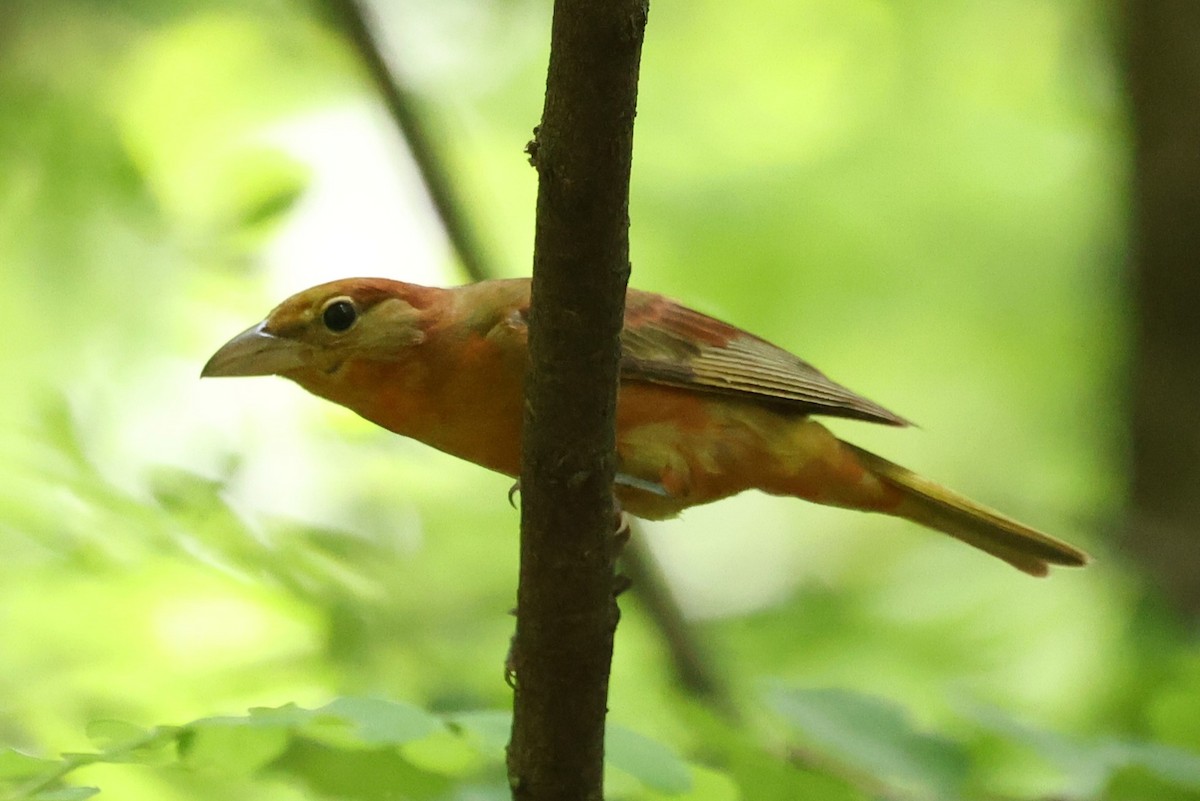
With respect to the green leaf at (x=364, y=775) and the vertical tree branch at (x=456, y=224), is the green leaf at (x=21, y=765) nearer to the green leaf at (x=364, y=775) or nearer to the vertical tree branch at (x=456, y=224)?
the green leaf at (x=364, y=775)

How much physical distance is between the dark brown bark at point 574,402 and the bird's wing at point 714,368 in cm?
121

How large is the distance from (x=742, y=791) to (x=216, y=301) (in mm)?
2217

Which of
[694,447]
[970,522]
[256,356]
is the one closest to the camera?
[256,356]

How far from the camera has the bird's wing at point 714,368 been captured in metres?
3.85

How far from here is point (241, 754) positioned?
2.23 metres

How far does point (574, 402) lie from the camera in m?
2.46

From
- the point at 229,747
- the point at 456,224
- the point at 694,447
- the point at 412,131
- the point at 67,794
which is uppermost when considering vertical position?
the point at 412,131

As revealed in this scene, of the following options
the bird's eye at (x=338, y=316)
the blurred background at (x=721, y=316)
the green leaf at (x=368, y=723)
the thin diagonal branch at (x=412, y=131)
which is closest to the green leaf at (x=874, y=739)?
the blurred background at (x=721, y=316)

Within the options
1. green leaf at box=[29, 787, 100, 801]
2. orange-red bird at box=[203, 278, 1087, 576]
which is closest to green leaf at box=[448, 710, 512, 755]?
green leaf at box=[29, 787, 100, 801]

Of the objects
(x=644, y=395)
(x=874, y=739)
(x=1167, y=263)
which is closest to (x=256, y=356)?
(x=644, y=395)

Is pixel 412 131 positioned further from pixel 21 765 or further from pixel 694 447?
pixel 21 765

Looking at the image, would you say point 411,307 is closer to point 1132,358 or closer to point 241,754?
point 241,754

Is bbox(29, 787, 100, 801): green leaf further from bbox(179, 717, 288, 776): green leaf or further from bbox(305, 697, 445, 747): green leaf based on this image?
bbox(305, 697, 445, 747): green leaf

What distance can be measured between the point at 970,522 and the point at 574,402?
2.23 meters
